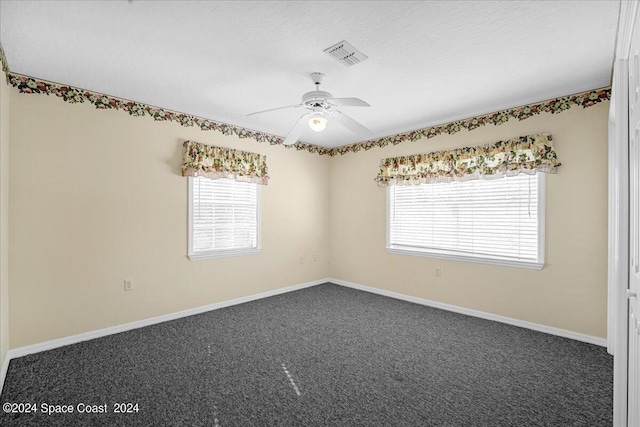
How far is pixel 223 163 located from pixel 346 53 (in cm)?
242

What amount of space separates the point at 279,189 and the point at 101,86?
2626mm

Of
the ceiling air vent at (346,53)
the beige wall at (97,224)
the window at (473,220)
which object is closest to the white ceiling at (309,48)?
the ceiling air vent at (346,53)

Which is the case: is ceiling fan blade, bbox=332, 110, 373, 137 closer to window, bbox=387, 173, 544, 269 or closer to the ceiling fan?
the ceiling fan

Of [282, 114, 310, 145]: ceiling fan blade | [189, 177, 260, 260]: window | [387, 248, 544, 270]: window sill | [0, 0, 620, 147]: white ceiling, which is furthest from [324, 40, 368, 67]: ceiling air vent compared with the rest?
[387, 248, 544, 270]: window sill

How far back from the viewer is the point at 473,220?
163 inches

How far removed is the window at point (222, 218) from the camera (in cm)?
418

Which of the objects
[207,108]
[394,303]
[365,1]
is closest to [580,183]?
[394,303]

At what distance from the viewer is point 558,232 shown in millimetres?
3438

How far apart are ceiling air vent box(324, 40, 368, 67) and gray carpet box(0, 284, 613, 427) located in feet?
8.45

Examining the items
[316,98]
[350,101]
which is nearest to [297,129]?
[316,98]

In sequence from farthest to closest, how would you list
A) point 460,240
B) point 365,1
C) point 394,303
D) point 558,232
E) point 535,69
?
point 394,303, point 460,240, point 558,232, point 535,69, point 365,1

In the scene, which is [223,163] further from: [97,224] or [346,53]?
[346,53]

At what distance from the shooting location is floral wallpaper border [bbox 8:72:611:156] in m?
3.08

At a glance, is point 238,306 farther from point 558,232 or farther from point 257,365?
point 558,232
